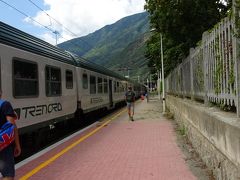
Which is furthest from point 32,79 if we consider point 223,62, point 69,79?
point 223,62

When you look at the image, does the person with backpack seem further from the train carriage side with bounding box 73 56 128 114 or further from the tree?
the tree

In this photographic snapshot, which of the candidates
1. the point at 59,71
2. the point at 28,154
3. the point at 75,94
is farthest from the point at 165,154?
the point at 75,94

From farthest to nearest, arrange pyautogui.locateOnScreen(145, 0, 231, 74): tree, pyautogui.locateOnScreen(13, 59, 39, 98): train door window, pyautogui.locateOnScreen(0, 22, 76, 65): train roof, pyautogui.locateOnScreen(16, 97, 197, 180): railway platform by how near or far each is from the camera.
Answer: pyautogui.locateOnScreen(145, 0, 231, 74): tree, pyautogui.locateOnScreen(13, 59, 39, 98): train door window, pyautogui.locateOnScreen(0, 22, 76, 65): train roof, pyautogui.locateOnScreen(16, 97, 197, 180): railway platform

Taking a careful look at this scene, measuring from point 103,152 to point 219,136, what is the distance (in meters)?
4.69

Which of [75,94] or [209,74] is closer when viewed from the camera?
[209,74]

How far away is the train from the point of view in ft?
29.5

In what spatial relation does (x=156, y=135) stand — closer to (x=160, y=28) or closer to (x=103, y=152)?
(x=103, y=152)

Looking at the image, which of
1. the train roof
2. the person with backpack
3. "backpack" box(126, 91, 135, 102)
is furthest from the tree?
the person with backpack

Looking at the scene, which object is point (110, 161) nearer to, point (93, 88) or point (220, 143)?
point (220, 143)

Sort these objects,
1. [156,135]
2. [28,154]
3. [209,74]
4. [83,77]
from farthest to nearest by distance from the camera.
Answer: [83,77], [156,135], [28,154], [209,74]

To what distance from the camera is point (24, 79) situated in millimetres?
9844

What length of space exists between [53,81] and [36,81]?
1818 mm

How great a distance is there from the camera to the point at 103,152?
1060 centimetres

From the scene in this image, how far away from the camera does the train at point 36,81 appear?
8992 mm
